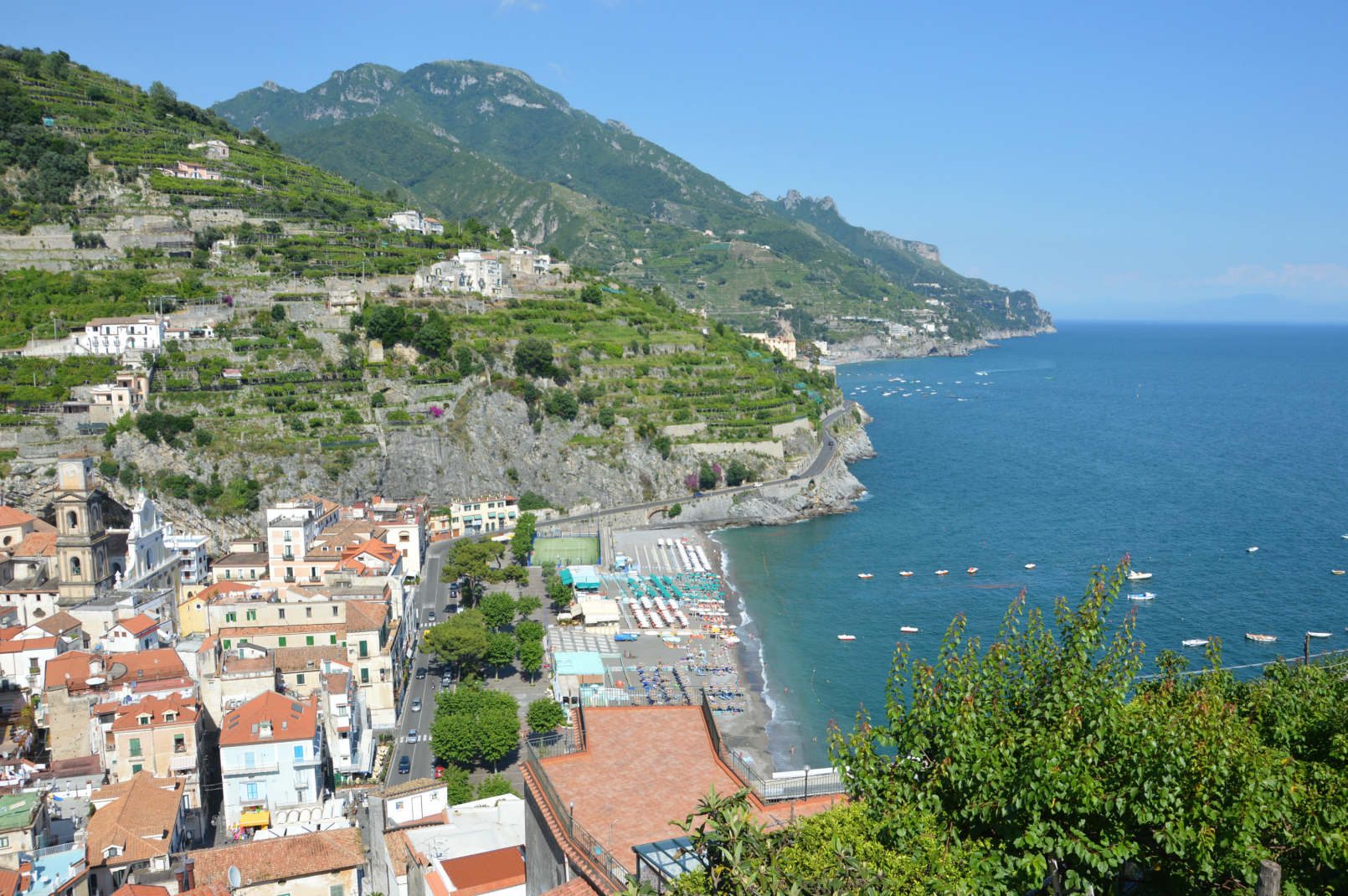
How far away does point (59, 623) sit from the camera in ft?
83.1

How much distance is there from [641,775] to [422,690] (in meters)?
20.8

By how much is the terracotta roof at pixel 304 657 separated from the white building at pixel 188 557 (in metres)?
11.1

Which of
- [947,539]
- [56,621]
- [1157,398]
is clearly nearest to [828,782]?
[56,621]

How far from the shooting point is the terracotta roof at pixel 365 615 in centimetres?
2509

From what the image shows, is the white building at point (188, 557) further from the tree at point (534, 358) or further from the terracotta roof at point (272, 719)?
the tree at point (534, 358)

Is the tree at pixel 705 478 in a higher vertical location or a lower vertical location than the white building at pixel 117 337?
lower

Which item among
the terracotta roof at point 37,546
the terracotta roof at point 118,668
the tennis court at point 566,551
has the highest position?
the terracotta roof at point 37,546

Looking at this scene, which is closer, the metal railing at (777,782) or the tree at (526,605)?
the metal railing at (777,782)

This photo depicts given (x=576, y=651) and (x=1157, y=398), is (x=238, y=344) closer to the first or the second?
(x=576, y=651)

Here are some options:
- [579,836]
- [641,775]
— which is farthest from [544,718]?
[579,836]

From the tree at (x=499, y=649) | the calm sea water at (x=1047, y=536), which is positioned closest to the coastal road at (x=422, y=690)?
the tree at (x=499, y=649)

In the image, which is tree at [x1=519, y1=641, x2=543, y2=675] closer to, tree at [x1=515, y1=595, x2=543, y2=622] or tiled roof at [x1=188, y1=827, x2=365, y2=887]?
tree at [x1=515, y1=595, x2=543, y2=622]

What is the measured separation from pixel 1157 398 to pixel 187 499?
10235 centimetres

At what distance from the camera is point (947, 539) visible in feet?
152
